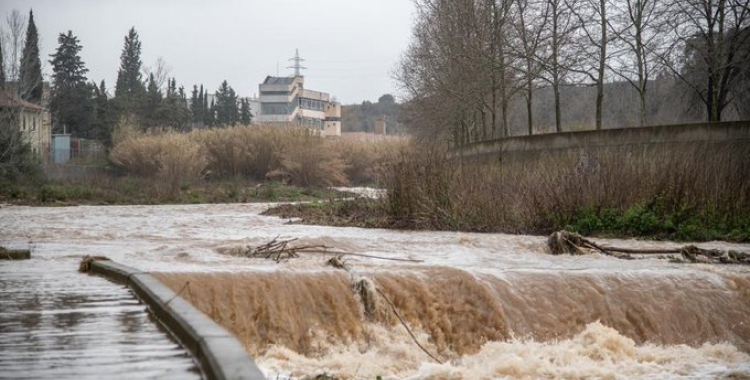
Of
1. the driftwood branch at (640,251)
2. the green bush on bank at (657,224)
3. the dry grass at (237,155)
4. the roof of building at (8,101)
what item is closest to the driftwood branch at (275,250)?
the driftwood branch at (640,251)

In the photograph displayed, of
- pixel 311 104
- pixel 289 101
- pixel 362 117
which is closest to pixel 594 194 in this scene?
pixel 289 101

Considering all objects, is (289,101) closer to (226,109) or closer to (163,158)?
(226,109)

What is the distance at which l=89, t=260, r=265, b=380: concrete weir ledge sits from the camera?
4973 mm

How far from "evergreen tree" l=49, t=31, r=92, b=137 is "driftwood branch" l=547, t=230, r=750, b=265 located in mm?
66173

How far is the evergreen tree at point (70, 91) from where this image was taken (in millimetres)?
79125

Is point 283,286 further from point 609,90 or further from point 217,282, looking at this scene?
point 609,90

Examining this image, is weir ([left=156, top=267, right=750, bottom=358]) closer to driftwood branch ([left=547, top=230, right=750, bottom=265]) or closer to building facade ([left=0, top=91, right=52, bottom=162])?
driftwood branch ([left=547, top=230, right=750, bottom=265])

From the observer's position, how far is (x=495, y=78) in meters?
40.3

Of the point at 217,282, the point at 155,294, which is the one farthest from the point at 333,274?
the point at 155,294

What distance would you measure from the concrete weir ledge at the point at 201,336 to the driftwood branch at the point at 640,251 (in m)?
9.97

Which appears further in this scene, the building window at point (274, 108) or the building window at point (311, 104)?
the building window at point (274, 108)

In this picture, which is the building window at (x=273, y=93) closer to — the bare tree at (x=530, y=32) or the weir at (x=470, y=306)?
the bare tree at (x=530, y=32)

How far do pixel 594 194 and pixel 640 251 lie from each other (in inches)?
233

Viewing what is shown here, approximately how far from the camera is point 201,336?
5832 millimetres
